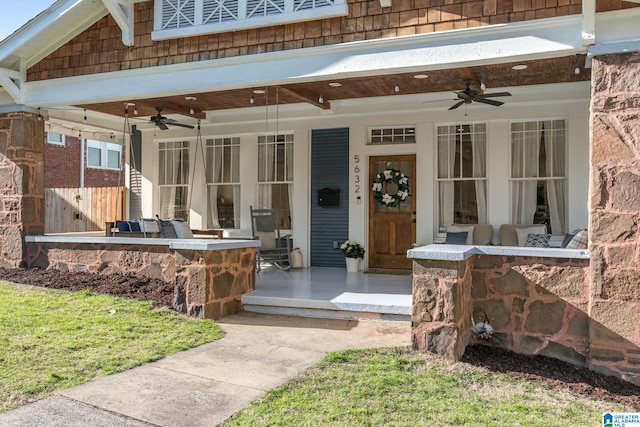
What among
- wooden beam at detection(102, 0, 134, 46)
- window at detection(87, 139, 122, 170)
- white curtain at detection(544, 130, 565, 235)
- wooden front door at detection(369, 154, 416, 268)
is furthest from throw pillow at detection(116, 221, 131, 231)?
window at detection(87, 139, 122, 170)

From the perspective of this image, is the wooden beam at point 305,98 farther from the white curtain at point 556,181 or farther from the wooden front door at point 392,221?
the white curtain at point 556,181

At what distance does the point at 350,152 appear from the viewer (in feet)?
27.6

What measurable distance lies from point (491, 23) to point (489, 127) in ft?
9.94

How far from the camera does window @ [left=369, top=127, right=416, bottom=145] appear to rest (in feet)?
26.8

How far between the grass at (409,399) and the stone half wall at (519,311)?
35 centimetres

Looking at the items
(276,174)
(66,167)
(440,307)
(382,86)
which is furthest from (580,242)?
(66,167)

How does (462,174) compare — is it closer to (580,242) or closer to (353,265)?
(353,265)

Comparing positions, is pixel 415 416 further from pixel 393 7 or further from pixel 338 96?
pixel 338 96

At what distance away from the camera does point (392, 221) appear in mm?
8289

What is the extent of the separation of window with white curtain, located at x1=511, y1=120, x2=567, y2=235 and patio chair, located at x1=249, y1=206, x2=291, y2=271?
3614mm

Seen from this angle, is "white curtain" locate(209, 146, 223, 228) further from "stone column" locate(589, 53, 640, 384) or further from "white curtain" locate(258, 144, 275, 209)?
"stone column" locate(589, 53, 640, 384)

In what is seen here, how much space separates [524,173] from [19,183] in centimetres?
746

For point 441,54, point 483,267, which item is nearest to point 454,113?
point 441,54

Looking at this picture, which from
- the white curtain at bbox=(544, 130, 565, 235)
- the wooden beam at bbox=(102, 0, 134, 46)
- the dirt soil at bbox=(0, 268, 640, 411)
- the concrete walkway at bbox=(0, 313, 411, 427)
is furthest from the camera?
the white curtain at bbox=(544, 130, 565, 235)
